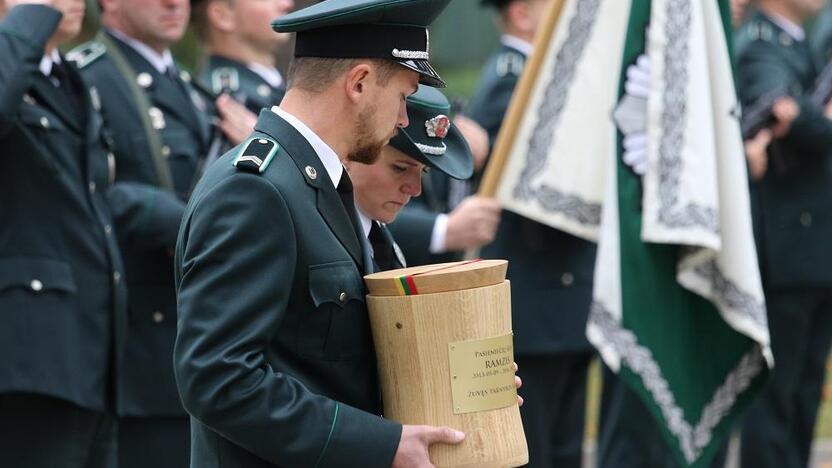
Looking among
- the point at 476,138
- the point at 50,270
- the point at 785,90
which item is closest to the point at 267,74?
the point at 476,138

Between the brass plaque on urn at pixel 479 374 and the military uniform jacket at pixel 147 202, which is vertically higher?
the brass plaque on urn at pixel 479 374

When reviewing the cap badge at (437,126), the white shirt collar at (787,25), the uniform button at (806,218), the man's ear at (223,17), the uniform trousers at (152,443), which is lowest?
the uniform trousers at (152,443)

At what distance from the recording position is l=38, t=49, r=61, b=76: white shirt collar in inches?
182

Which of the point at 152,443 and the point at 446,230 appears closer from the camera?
the point at 152,443

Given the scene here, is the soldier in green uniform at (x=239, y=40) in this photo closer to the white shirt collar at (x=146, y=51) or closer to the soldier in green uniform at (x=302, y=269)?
the white shirt collar at (x=146, y=51)

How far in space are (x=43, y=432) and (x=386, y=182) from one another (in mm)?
1345

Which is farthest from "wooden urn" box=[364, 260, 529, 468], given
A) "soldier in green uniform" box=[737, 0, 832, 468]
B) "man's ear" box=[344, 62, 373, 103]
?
"soldier in green uniform" box=[737, 0, 832, 468]

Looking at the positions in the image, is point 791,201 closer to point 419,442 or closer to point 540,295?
point 540,295

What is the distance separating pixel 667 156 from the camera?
5.38 m

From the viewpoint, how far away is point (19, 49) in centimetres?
430

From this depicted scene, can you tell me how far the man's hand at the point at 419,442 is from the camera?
2822mm

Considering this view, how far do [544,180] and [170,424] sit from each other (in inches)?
66.9

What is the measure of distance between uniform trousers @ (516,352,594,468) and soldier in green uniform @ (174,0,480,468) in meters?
3.06

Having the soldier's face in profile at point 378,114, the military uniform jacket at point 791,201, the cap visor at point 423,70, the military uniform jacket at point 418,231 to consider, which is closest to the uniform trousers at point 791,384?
the military uniform jacket at point 791,201
